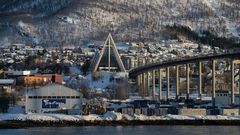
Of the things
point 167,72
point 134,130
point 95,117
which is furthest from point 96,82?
point 134,130

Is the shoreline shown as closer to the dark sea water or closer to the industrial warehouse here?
the dark sea water

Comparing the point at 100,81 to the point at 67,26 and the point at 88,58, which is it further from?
the point at 67,26

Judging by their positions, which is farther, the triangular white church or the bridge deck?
the triangular white church

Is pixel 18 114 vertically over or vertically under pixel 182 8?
under

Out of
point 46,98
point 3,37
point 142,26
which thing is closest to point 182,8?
point 142,26

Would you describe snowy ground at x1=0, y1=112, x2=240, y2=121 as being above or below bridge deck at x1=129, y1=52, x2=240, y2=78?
below

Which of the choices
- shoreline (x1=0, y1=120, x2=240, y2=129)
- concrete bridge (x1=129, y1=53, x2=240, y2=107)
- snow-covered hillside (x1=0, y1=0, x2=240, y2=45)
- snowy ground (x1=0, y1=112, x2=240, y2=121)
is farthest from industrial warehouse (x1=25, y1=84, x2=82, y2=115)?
snow-covered hillside (x1=0, y1=0, x2=240, y2=45)
